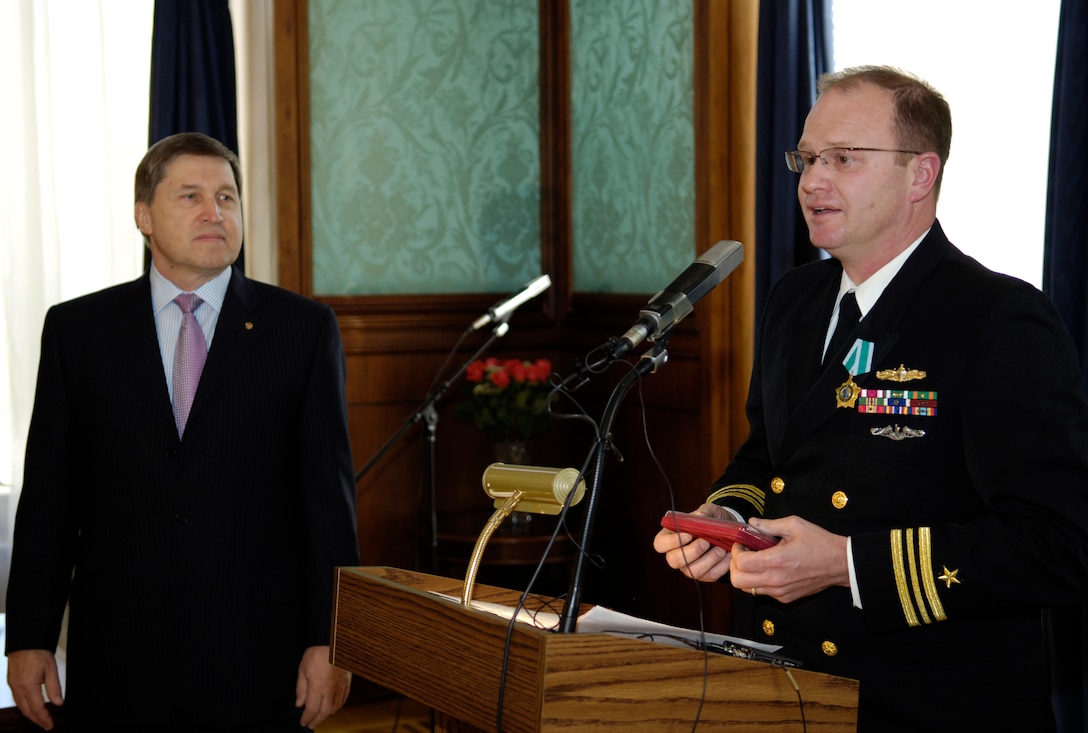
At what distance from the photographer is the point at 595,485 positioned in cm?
151

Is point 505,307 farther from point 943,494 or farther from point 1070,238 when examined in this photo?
point 943,494

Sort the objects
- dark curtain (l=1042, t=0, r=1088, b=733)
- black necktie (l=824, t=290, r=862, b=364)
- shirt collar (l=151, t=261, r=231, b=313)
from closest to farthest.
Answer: black necktie (l=824, t=290, r=862, b=364) < shirt collar (l=151, t=261, r=231, b=313) < dark curtain (l=1042, t=0, r=1088, b=733)

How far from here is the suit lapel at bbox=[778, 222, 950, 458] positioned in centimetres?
192

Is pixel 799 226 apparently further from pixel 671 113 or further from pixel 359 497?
pixel 359 497

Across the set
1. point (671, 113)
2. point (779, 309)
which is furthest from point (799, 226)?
point (779, 309)

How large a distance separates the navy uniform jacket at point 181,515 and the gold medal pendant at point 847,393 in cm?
116

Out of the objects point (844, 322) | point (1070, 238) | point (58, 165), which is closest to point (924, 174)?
point (844, 322)

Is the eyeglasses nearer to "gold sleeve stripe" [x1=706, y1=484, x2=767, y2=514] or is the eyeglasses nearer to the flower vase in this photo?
"gold sleeve stripe" [x1=706, y1=484, x2=767, y2=514]

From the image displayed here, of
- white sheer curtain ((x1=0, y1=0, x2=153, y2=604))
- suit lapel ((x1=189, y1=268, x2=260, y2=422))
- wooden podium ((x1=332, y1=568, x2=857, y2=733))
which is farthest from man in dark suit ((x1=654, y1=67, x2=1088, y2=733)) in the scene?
white sheer curtain ((x1=0, y1=0, x2=153, y2=604))

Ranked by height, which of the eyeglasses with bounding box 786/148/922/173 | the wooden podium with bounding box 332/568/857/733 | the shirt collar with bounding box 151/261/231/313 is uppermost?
the eyeglasses with bounding box 786/148/922/173

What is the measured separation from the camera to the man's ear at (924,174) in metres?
1.97

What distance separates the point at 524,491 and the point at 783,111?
240 centimetres

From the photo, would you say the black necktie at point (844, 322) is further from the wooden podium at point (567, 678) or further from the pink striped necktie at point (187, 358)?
the pink striped necktie at point (187, 358)

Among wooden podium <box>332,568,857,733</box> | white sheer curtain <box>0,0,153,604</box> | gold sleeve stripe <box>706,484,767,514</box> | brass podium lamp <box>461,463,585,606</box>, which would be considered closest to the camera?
wooden podium <box>332,568,857,733</box>
